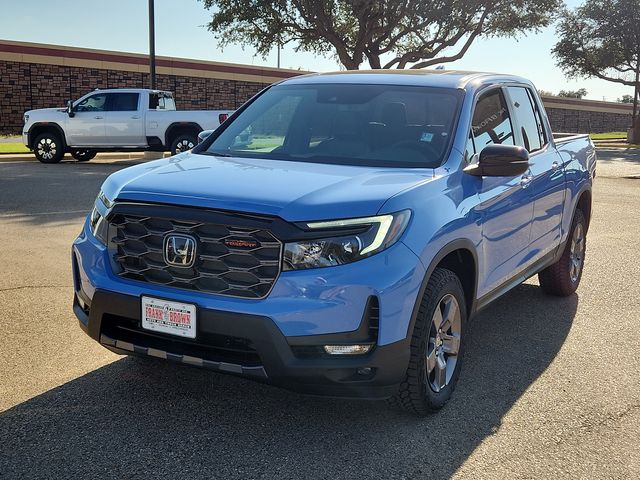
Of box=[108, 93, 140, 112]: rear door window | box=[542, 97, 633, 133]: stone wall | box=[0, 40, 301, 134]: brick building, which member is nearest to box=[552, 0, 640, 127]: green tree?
box=[542, 97, 633, 133]: stone wall

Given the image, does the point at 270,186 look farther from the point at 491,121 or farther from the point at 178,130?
the point at 178,130

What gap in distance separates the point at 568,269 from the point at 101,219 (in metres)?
4.20

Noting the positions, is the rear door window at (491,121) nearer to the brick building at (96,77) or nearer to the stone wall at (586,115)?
the brick building at (96,77)

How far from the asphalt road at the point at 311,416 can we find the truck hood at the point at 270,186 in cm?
112

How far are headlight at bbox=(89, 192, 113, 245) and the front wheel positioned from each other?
167 centimetres

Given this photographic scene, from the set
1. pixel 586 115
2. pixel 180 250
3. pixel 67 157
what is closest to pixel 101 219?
pixel 180 250

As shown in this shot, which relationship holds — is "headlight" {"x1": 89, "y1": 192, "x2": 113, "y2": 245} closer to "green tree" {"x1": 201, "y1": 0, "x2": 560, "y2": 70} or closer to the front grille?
the front grille

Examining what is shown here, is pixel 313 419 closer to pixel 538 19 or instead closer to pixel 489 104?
pixel 489 104

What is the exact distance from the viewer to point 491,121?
16.8 ft

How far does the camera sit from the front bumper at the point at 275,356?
344cm

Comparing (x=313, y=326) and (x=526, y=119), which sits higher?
(x=526, y=119)

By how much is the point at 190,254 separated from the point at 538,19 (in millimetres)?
31952

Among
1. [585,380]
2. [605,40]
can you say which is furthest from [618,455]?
[605,40]

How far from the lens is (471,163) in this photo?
4547 millimetres
